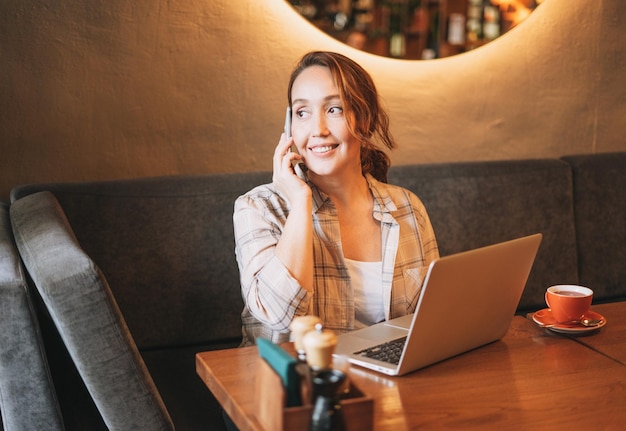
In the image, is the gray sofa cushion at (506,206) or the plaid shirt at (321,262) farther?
the gray sofa cushion at (506,206)

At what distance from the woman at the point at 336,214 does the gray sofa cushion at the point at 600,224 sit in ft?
2.99

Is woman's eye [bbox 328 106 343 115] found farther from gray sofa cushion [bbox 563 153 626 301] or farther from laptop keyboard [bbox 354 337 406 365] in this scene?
gray sofa cushion [bbox 563 153 626 301]

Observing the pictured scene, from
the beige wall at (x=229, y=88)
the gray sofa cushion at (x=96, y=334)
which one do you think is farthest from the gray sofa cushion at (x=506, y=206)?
the gray sofa cushion at (x=96, y=334)

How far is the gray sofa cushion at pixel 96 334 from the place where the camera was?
56.8 inches

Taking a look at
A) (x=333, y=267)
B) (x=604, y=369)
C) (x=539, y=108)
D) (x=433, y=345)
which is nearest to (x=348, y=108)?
(x=333, y=267)

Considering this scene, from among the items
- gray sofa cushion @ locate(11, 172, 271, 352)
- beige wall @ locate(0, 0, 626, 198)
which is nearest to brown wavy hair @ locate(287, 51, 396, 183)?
gray sofa cushion @ locate(11, 172, 271, 352)

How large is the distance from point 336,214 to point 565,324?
57 centimetres

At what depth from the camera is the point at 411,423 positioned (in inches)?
48.1

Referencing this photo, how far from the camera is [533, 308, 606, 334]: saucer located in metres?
1.63

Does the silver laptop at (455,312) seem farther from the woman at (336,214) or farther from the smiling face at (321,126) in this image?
the smiling face at (321,126)

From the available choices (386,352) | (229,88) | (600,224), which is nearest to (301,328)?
(386,352)

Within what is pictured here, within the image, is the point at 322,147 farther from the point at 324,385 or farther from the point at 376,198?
the point at 324,385

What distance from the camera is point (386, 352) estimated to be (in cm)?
150

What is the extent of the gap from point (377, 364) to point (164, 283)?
962mm
